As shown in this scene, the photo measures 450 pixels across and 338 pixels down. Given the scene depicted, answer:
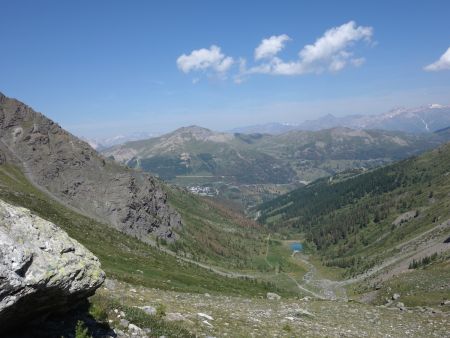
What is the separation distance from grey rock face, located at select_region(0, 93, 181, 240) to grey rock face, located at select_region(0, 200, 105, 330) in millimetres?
132799

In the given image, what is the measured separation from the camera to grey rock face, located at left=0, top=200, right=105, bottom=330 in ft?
37.7

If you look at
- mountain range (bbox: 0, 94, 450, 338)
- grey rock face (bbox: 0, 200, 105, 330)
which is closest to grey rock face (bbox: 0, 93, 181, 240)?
mountain range (bbox: 0, 94, 450, 338)

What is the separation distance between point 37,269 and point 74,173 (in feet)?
489

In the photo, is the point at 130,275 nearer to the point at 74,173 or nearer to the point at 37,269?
the point at 37,269

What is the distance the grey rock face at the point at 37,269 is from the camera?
11484mm

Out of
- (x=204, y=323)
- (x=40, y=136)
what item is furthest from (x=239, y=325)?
(x=40, y=136)

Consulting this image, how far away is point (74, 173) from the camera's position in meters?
152

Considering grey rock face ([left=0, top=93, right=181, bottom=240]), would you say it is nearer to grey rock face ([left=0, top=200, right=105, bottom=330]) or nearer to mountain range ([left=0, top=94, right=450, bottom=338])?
mountain range ([left=0, top=94, right=450, bottom=338])

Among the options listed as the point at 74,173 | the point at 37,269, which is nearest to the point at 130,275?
the point at 37,269

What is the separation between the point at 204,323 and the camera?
2402 cm

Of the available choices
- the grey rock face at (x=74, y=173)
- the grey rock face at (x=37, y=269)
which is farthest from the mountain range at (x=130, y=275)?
the grey rock face at (x=74, y=173)

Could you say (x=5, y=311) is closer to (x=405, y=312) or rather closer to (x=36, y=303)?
(x=36, y=303)

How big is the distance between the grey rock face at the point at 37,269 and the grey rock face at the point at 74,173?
13280 cm

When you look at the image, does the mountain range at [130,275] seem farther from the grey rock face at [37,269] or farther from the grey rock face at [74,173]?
the grey rock face at [74,173]
